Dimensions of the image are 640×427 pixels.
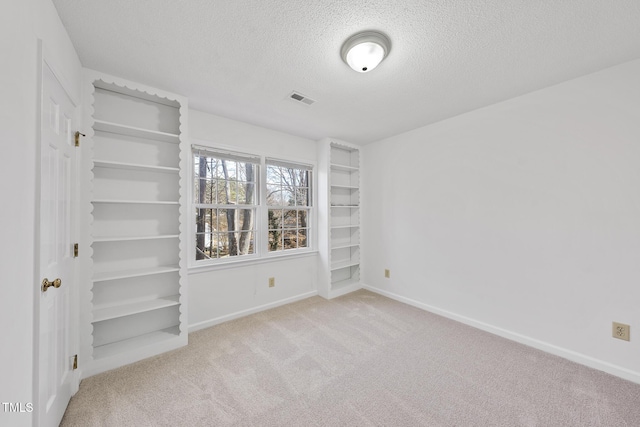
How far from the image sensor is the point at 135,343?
219 centimetres

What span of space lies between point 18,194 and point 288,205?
267 cm

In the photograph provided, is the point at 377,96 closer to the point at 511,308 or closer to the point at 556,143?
the point at 556,143

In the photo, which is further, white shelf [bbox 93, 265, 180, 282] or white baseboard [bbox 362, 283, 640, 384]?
white shelf [bbox 93, 265, 180, 282]

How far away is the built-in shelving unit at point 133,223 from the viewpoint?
2.02 m

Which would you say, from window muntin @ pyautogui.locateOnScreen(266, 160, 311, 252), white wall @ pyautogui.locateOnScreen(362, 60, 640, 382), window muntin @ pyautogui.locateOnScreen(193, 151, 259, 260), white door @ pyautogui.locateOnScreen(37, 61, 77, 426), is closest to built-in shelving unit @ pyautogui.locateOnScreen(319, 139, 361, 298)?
window muntin @ pyautogui.locateOnScreen(266, 160, 311, 252)

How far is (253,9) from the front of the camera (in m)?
1.39

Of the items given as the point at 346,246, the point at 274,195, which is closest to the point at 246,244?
the point at 274,195

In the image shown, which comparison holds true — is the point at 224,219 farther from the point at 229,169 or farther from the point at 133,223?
the point at 133,223

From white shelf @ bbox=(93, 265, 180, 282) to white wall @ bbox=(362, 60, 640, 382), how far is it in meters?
2.97

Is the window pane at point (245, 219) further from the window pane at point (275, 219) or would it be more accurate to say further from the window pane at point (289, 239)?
the window pane at point (289, 239)

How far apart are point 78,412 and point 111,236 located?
4.22 ft

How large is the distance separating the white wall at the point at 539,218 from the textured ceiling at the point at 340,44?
12.8 inches

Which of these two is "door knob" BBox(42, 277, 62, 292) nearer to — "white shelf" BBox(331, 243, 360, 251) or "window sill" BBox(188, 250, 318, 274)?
"window sill" BBox(188, 250, 318, 274)

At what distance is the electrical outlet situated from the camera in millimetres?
1887
